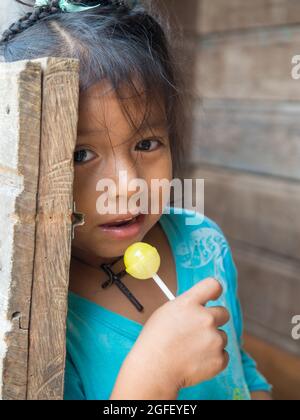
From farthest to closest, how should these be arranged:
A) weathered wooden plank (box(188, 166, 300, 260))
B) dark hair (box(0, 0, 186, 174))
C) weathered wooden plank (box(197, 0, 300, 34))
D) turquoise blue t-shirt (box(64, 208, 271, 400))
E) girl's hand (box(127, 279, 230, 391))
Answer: weathered wooden plank (box(188, 166, 300, 260)) < weathered wooden plank (box(197, 0, 300, 34)) < turquoise blue t-shirt (box(64, 208, 271, 400)) < dark hair (box(0, 0, 186, 174)) < girl's hand (box(127, 279, 230, 391))

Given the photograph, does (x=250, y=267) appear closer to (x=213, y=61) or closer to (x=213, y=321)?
(x=213, y=61)

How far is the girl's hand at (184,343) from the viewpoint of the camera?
825 mm

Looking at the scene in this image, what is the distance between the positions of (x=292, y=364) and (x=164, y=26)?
56.8 inches

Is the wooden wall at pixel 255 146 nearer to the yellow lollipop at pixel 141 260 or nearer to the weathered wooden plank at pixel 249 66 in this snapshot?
the weathered wooden plank at pixel 249 66

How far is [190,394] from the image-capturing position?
113 centimetres

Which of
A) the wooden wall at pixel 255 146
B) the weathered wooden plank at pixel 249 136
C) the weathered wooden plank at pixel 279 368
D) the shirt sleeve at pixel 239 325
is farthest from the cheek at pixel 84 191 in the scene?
the weathered wooden plank at pixel 279 368

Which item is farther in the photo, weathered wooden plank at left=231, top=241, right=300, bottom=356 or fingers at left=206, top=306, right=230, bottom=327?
weathered wooden plank at left=231, top=241, right=300, bottom=356

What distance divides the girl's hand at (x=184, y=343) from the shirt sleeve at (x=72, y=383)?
222 mm

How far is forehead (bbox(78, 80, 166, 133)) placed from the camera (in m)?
0.88

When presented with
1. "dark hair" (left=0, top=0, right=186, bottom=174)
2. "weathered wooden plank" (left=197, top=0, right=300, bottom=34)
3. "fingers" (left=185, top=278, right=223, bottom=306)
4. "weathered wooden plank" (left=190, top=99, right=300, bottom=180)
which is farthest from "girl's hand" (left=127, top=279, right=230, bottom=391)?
"weathered wooden plank" (left=197, top=0, right=300, bottom=34)

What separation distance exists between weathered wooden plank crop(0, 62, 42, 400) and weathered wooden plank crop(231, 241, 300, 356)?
155cm

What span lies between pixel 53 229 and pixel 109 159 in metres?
0.21

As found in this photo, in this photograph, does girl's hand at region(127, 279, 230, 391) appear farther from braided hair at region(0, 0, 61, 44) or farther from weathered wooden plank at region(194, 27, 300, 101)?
weathered wooden plank at region(194, 27, 300, 101)
